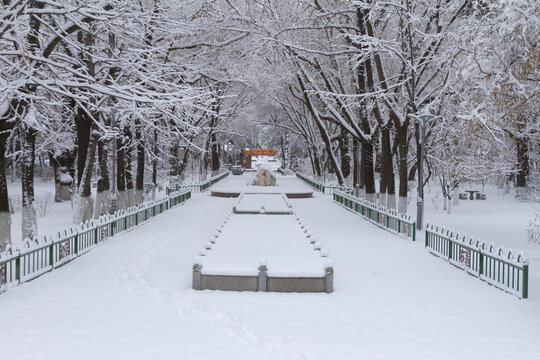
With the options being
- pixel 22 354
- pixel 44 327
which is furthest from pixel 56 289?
pixel 22 354

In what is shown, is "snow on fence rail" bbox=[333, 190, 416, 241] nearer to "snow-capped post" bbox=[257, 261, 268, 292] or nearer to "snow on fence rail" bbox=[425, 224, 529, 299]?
"snow on fence rail" bbox=[425, 224, 529, 299]

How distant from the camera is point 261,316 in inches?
356

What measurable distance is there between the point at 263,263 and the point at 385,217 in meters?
10.9

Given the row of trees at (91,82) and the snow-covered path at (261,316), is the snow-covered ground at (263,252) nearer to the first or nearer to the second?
the snow-covered path at (261,316)

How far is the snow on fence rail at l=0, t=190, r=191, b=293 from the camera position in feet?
35.1

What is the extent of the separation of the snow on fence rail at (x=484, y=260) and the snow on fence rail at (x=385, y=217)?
186 cm

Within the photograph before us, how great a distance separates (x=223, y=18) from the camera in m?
24.4

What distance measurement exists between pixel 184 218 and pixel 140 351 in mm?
16497

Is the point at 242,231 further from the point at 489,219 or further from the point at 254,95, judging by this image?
the point at 254,95

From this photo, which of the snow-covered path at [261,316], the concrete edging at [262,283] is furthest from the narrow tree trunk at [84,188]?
the concrete edging at [262,283]

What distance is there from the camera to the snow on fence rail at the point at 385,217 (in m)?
18.1

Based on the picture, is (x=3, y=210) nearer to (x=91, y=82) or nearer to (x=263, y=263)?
(x=91, y=82)

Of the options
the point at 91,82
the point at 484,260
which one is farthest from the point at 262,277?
the point at 91,82

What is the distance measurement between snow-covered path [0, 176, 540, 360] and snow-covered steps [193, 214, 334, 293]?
351 mm
